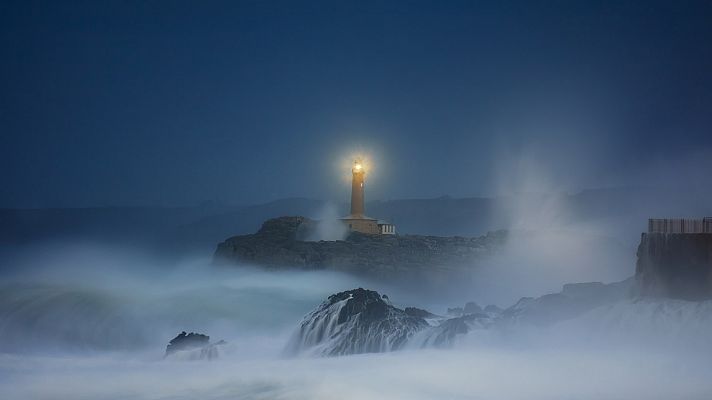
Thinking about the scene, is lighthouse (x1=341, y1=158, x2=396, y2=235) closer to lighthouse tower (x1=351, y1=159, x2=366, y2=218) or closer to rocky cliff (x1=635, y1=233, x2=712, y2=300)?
lighthouse tower (x1=351, y1=159, x2=366, y2=218)

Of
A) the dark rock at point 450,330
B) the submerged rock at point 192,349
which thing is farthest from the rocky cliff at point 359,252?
the dark rock at point 450,330

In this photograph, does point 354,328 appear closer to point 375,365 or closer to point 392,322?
point 392,322

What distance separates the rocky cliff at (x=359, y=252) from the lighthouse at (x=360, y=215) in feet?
5.13

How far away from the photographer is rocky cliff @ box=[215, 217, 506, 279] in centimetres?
3061

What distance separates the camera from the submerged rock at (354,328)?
15.7 m

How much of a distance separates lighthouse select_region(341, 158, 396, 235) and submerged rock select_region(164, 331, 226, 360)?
60.8ft

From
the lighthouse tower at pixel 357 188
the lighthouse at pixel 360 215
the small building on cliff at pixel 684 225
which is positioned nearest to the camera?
the small building on cliff at pixel 684 225

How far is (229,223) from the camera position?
72688 millimetres

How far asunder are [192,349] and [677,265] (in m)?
10.4

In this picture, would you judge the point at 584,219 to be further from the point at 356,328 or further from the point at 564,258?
the point at 356,328

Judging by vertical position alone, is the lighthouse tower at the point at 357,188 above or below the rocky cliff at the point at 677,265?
above

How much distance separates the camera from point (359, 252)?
3128 cm

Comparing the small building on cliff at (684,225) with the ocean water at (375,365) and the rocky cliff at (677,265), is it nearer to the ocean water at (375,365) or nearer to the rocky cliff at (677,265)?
the rocky cliff at (677,265)

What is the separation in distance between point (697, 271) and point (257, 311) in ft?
51.1
